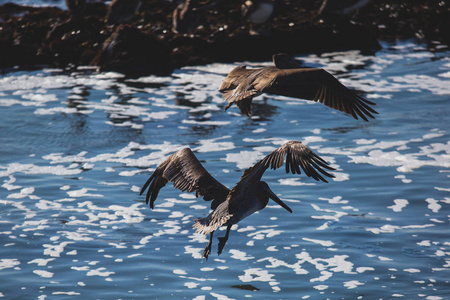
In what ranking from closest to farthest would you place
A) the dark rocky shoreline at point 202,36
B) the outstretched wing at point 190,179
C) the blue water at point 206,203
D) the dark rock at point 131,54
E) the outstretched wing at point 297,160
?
the outstretched wing at point 297,160
the outstretched wing at point 190,179
the blue water at point 206,203
the dark rock at point 131,54
the dark rocky shoreline at point 202,36

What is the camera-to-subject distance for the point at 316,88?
636 cm

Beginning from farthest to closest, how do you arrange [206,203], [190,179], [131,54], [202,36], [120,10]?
[202,36] → [120,10] → [131,54] → [206,203] → [190,179]

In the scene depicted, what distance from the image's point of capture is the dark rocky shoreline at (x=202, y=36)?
14406mm

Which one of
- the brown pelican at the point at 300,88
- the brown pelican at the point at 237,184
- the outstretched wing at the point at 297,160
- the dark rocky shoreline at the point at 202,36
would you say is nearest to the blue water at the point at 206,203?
the brown pelican at the point at 237,184

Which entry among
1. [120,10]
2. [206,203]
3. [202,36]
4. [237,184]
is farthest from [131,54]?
[237,184]

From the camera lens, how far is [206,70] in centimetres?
1402

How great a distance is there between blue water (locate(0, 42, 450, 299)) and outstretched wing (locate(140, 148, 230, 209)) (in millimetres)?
882

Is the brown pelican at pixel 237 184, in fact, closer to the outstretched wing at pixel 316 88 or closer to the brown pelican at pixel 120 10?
Answer: the outstretched wing at pixel 316 88

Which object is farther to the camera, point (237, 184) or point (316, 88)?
point (316, 88)

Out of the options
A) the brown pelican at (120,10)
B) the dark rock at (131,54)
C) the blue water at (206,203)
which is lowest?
the blue water at (206,203)

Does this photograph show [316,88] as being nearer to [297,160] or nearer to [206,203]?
[297,160]

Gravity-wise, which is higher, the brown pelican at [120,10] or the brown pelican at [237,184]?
the brown pelican at [120,10]

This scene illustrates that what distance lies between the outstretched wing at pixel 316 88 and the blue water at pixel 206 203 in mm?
1670

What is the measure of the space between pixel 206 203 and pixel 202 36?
756 centimetres
